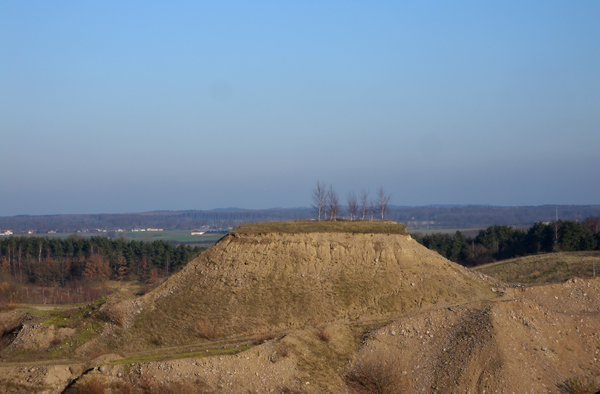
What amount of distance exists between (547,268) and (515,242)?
3478cm

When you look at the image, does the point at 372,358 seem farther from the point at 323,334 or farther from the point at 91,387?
the point at 91,387

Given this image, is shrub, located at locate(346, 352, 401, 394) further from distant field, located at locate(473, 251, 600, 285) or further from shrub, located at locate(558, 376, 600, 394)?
distant field, located at locate(473, 251, 600, 285)

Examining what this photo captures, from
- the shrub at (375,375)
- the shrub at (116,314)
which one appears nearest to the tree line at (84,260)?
the shrub at (116,314)

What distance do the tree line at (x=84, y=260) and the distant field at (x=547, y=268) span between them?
53.8 m

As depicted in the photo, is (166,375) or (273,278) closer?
(166,375)

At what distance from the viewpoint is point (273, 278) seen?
122ft

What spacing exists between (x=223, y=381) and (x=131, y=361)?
5668 millimetres

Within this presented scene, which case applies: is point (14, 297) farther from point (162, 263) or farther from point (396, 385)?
point (396, 385)

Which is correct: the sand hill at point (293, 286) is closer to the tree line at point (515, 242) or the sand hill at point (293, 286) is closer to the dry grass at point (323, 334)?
the dry grass at point (323, 334)

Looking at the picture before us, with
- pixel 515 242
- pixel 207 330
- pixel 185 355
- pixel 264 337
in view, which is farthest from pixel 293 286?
pixel 515 242

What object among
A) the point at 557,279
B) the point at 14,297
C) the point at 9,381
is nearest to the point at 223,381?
the point at 9,381

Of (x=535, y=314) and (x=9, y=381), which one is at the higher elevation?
(x=535, y=314)

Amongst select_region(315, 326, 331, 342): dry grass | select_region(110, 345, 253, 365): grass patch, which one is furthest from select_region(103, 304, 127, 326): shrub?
select_region(315, 326, 331, 342): dry grass

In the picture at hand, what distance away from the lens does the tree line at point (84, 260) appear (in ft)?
275
